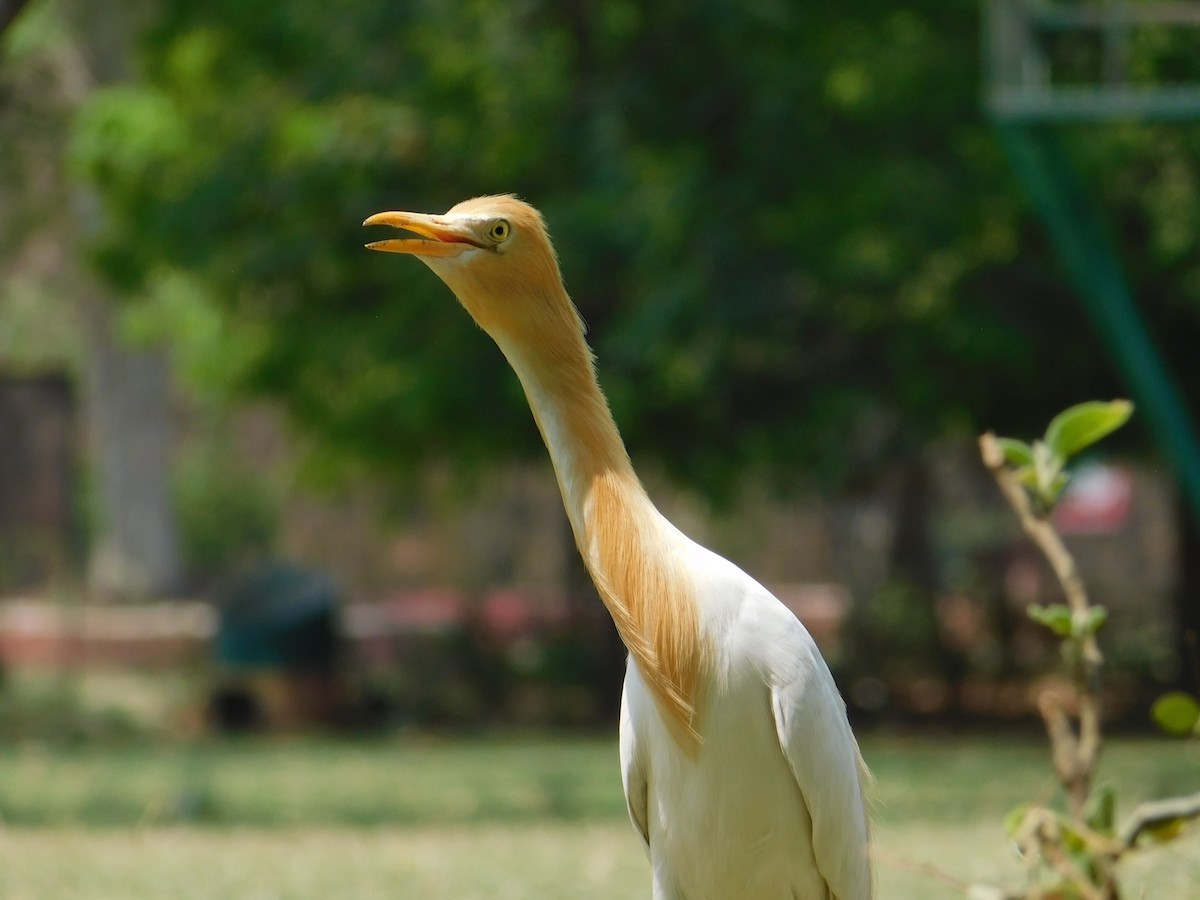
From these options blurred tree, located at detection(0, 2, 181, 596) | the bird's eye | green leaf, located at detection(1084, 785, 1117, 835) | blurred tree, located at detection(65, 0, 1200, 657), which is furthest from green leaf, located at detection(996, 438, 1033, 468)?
blurred tree, located at detection(0, 2, 181, 596)

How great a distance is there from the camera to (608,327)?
11.5 meters

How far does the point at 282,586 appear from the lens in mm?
13461

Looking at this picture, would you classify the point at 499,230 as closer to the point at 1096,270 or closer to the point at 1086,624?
the point at 1086,624

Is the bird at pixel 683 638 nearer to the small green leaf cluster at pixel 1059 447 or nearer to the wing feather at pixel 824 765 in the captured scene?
the wing feather at pixel 824 765

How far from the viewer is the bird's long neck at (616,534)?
308 cm

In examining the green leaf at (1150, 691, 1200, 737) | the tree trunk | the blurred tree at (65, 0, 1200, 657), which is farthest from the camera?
the tree trunk

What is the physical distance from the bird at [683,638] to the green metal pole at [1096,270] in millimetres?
5894

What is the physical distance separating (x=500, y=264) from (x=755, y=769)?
1018 millimetres

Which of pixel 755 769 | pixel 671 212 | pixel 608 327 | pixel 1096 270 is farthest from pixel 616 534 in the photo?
pixel 608 327

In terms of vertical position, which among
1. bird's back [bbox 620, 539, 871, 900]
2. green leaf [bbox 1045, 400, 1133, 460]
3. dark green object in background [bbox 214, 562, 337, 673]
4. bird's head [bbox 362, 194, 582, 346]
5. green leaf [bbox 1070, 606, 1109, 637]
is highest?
bird's head [bbox 362, 194, 582, 346]

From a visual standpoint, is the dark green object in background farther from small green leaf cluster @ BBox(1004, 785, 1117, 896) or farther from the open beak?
small green leaf cluster @ BBox(1004, 785, 1117, 896)

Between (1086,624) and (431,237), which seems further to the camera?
(431,237)

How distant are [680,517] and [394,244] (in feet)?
59.9

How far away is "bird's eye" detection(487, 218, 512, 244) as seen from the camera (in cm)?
302
